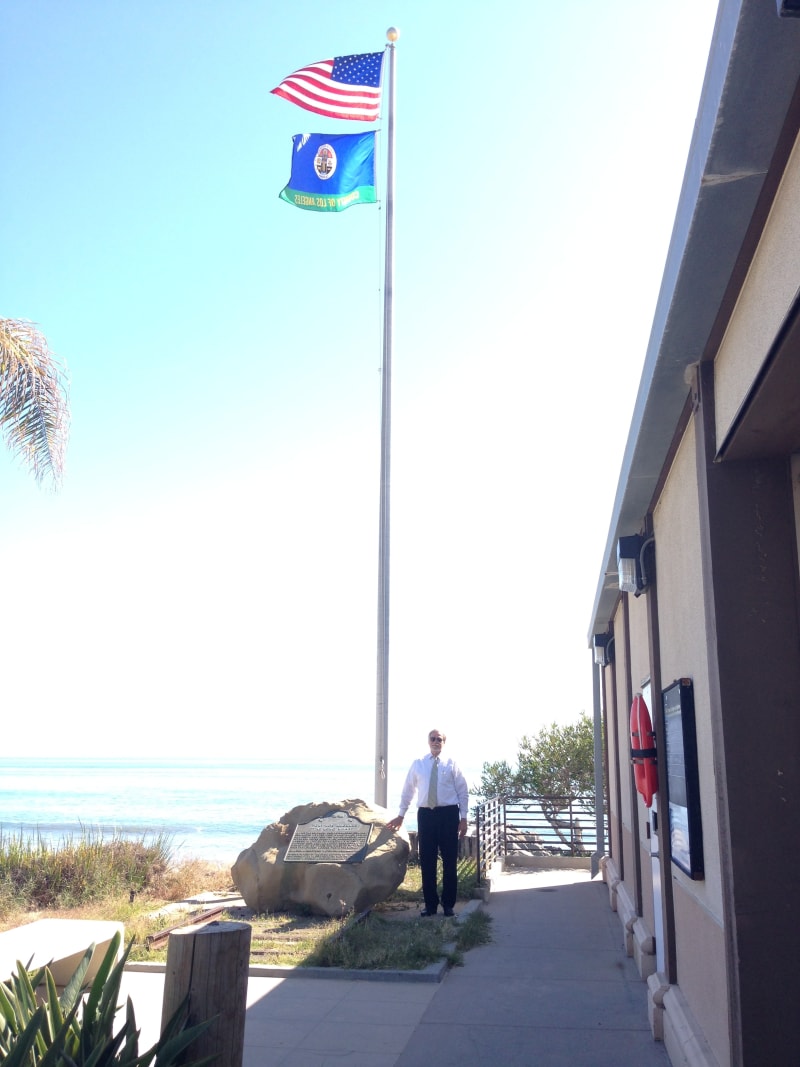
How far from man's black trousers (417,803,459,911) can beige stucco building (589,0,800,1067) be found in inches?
142

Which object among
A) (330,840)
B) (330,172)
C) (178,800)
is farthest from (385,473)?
(178,800)

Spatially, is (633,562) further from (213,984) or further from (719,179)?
(213,984)

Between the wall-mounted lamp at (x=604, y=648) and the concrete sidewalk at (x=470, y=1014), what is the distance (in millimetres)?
3529

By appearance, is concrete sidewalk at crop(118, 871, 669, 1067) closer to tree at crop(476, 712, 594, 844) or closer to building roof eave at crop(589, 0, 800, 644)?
building roof eave at crop(589, 0, 800, 644)

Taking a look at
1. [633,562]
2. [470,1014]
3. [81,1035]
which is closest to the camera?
[81,1035]

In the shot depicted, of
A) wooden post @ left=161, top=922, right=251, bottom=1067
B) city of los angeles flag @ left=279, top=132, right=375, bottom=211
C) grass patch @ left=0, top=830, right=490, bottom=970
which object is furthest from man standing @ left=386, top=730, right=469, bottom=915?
city of los angeles flag @ left=279, top=132, right=375, bottom=211

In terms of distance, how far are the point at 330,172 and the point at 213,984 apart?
12642 mm

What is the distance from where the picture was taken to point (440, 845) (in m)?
9.20

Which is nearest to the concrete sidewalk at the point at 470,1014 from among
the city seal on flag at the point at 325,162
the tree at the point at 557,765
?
the tree at the point at 557,765

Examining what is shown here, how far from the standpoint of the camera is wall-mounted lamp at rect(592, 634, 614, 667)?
10891 millimetres

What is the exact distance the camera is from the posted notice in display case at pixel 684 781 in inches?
177

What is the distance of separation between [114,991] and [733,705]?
2.74 meters

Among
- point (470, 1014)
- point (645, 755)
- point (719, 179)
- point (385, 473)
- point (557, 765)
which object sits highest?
point (385, 473)

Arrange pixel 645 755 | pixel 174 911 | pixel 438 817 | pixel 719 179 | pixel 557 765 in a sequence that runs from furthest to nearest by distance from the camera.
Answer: pixel 557 765, pixel 174 911, pixel 438 817, pixel 645 755, pixel 719 179
